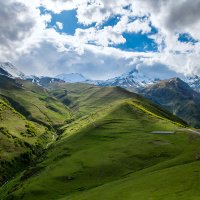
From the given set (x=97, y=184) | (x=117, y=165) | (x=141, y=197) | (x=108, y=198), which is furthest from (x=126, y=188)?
(x=117, y=165)

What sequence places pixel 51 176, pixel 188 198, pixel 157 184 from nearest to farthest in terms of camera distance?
pixel 188 198 → pixel 157 184 → pixel 51 176

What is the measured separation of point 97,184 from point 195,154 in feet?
180

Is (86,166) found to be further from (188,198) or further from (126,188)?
(188,198)

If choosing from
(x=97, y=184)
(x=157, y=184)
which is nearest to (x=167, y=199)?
(x=157, y=184)

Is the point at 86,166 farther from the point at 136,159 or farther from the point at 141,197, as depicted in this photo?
the point at 141,197

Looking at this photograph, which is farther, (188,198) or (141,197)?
(141,197)

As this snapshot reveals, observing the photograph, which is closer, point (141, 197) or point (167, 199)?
point (167, 199)

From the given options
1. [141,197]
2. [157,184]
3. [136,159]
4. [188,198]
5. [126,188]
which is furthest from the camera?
[136,159]

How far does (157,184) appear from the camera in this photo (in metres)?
117

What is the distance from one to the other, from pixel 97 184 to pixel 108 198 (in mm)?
51811

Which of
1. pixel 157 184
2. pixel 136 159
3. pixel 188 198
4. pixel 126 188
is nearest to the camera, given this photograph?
pixel 188 198

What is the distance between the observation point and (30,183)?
180 m

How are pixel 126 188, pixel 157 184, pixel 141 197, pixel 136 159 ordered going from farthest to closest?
pixel 136 159
pixel 126 188
pixel 157 184
pixel 141 197

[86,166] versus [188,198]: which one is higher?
[86,166]
